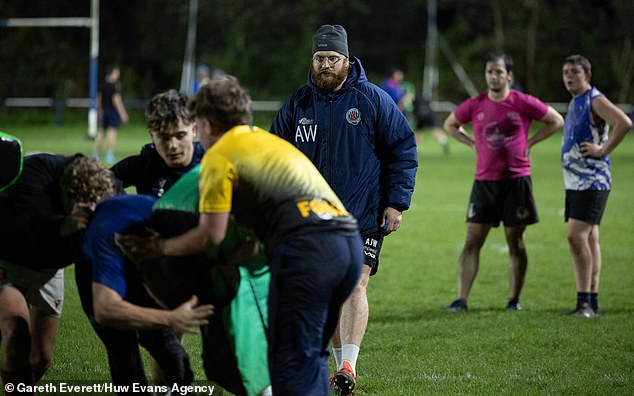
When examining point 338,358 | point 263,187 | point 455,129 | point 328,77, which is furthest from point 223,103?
point 455,129

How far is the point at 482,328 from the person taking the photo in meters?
8.41

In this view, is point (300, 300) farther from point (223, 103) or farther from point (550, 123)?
point (550, 123)

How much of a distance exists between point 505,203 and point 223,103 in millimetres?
5253

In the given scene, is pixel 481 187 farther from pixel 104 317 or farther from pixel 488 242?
pixel 104 317

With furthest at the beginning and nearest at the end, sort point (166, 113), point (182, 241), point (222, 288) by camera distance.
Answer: point (166, 113) → point (222, 288) → point (182, 241)

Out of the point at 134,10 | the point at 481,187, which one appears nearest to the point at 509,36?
the point at 134,10

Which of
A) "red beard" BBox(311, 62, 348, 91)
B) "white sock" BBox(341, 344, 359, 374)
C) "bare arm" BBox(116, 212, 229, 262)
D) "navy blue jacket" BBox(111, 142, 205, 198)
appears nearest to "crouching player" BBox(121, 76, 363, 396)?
"bare arm" BBox(116, 212, 229, 262)

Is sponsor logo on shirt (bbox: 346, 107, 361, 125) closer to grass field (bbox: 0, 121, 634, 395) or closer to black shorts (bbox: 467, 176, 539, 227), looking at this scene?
grass field (bbox: 0, 121, 634, 395)

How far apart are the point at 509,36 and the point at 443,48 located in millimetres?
3387

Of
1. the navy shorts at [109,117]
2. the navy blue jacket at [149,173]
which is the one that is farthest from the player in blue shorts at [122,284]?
the navy shorts at [109,117]

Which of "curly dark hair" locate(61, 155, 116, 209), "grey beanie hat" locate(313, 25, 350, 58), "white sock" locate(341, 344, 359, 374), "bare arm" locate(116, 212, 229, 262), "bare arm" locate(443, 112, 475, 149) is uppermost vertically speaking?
"grey beanie hat" locate(313, 25, 350, 58)

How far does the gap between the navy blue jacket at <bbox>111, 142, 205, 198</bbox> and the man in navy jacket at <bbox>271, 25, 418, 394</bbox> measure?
1.06 meters

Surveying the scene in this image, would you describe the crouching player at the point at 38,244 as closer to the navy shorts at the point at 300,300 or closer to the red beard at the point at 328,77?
the navy shorts at the point at 300,300

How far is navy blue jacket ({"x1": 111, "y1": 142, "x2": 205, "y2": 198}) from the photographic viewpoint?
18.9 feet
